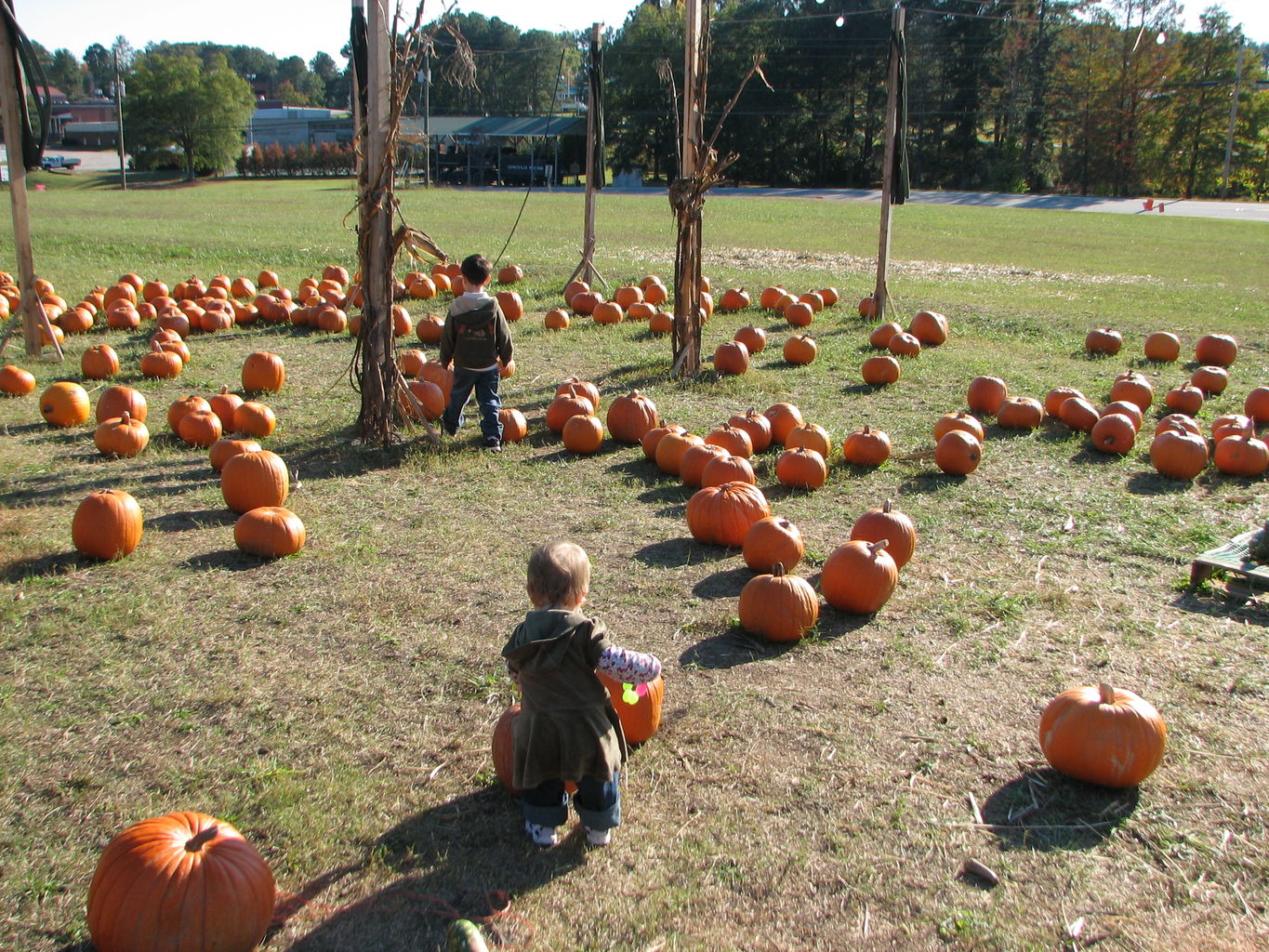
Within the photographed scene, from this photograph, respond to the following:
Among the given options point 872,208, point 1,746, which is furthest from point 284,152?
point 1,746

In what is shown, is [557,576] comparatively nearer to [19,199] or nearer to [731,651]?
[731,651]

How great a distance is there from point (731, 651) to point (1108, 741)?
178cm

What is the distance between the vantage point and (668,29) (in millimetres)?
68375

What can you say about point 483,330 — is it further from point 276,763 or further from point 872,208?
point 872,208

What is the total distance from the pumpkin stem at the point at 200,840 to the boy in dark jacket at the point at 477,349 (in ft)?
18.3

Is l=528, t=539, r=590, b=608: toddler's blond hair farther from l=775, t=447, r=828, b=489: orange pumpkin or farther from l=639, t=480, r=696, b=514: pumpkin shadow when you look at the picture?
l=775, t=447, r=828, b=489: orange pumpkin

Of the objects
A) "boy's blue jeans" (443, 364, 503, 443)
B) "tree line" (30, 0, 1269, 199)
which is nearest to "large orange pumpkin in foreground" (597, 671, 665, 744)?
"boy's blue jeans" (443, 364, 503, 443)

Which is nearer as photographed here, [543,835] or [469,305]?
[543,835]

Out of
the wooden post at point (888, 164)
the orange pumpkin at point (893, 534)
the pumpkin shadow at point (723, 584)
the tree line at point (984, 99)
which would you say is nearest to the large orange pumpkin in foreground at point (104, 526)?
the pumpkin shadow at point (723, 584)

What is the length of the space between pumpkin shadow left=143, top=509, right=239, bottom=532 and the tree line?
56.6m

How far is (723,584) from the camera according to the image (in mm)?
5836

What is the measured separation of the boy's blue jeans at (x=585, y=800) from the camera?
3521mm

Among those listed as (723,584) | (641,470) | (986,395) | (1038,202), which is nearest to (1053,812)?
(723,584)

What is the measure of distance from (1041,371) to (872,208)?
105ft
